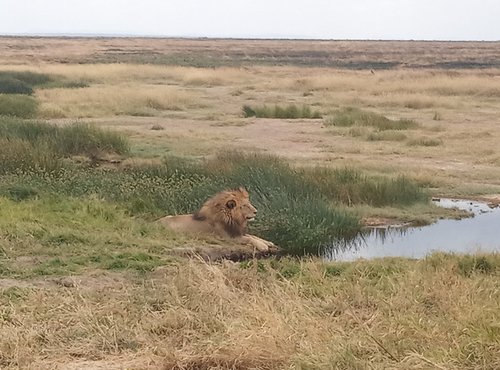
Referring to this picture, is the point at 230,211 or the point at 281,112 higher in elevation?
the point at 230,211

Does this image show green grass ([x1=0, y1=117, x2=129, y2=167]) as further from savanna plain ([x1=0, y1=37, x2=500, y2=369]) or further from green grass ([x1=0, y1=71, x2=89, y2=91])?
green grass ([x1=0, y1=71, x2=89, y2=91])

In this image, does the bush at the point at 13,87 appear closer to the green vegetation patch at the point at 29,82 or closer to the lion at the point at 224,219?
the green vegetation patch at the point at 29,82

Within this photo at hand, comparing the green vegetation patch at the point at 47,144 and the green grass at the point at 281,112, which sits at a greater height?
the green vegetation patch at the point at 47,144

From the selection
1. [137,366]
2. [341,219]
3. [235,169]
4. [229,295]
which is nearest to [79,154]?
[235,169]

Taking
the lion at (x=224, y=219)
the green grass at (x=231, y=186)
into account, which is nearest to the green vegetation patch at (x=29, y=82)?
the green grass at (x=231, y=186)

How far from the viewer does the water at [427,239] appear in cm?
1141

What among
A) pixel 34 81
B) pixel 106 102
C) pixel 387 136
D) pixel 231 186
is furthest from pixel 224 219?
pixel 34 81

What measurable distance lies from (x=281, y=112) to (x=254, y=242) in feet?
57.0

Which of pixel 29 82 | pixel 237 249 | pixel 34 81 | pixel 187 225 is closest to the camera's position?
pixel 237 249

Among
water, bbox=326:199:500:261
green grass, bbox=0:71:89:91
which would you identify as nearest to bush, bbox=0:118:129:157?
water, bbox=326:199:500:261

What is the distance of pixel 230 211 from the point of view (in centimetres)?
1112

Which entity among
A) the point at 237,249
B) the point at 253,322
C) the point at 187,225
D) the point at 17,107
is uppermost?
the point at 253,322

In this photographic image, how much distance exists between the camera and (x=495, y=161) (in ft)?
62.5

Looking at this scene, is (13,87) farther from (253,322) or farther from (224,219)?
(253,322)
